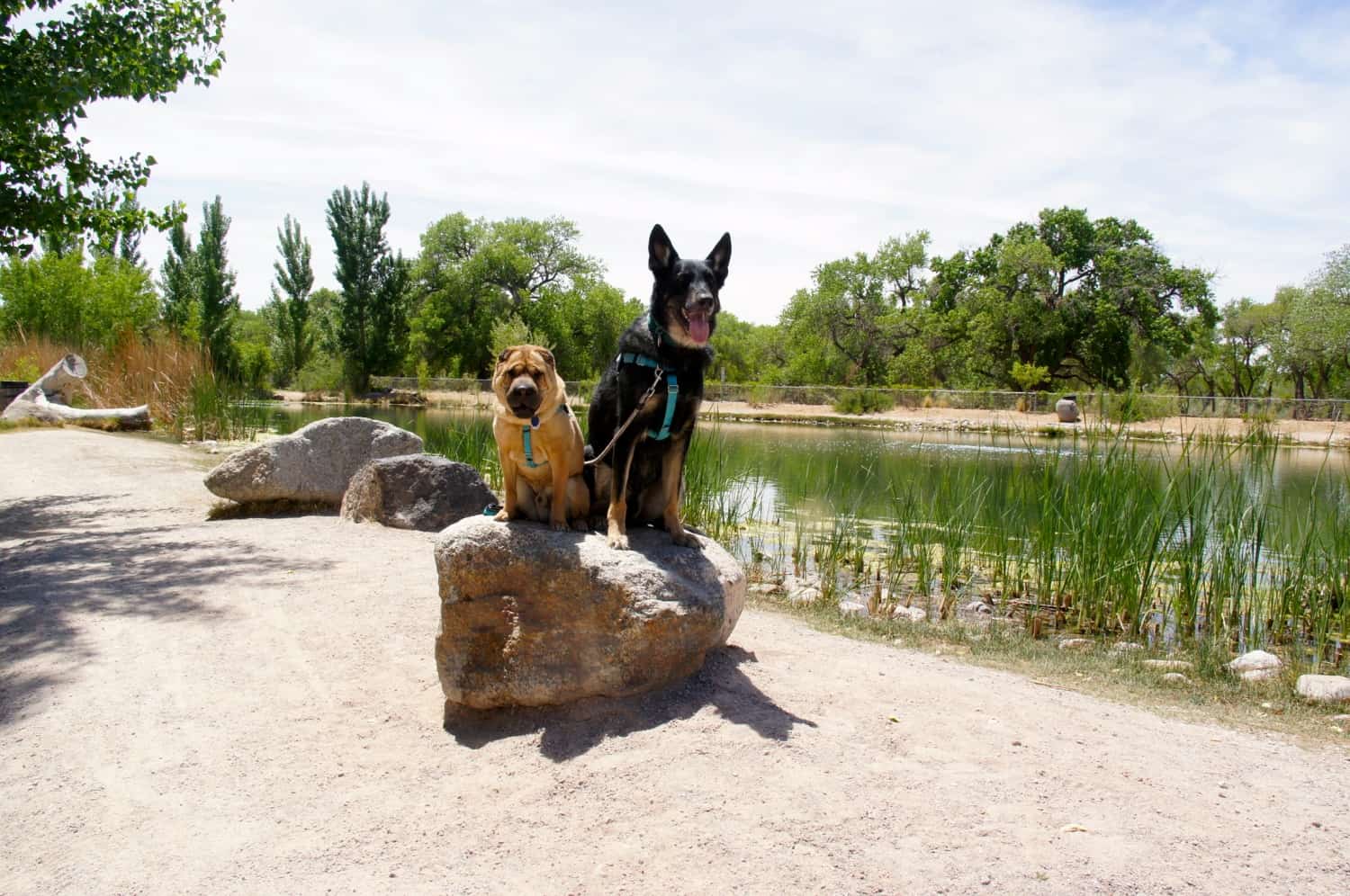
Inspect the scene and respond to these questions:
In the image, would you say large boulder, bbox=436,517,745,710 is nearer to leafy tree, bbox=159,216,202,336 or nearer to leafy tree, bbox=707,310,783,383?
leafy tree, bbox=159,216,202,336

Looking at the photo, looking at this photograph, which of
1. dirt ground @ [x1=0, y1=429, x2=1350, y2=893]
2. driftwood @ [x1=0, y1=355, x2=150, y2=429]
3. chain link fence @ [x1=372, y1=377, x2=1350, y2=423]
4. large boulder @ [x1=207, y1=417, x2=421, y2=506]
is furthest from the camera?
chain link fence @ [x1=372, y1=377, x2=1350, y2=423]

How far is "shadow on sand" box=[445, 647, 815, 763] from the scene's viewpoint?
4055 mm

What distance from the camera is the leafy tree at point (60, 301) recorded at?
26.9 meters

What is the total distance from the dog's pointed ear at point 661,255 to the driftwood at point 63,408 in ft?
63.3

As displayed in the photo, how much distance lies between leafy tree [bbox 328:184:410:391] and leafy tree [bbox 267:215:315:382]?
14.6 ft

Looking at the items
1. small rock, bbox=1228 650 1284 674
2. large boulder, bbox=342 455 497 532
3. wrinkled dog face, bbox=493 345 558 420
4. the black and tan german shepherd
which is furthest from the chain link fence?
wrinkled dog face, bbox=493 345 558 420

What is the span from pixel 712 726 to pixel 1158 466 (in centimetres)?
732

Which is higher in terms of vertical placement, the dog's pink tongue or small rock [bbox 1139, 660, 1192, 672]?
the dog's pink tongue

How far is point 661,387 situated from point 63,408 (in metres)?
→ 20.0

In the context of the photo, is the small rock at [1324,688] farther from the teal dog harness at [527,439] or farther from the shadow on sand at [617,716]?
the teal dog harness at [527,439]

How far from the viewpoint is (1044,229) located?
50594 mm

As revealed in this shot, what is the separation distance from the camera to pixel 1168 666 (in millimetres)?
6445

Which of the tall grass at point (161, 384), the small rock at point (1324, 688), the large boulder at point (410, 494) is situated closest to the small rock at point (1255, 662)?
the small rock at point (1324, 688)

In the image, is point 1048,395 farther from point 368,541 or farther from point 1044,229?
point 368,541
